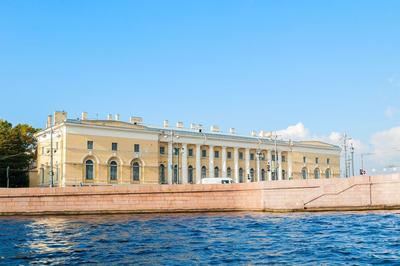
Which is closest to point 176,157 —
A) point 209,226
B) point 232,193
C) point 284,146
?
point 284,146

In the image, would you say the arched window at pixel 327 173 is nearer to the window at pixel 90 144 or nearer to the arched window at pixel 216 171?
the arched window at pixel 216 171

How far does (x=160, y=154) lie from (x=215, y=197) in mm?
28548

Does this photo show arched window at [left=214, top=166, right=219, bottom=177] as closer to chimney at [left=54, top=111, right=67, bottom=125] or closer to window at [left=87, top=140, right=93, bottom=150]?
window at [left=87, top=140, right=93, bottom=150]

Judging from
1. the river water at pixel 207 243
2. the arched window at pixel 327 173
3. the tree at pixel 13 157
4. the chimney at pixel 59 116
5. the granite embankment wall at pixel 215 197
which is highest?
the chimney at pixel 59 116

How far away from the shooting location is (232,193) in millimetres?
41125

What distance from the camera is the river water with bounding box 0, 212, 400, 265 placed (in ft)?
53.6

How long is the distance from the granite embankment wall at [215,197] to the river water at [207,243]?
828cm

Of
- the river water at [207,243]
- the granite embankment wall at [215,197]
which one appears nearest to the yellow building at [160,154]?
the granite embankment wall at [215,197]

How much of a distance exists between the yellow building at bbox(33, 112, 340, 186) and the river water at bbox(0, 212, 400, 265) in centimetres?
2914

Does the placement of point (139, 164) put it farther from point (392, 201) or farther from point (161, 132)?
point (392, 201)

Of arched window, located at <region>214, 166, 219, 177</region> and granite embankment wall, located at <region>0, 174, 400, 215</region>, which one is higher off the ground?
arched window, located at <region>214, 166, 219, 177</region>

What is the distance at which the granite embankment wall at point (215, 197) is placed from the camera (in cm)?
3725

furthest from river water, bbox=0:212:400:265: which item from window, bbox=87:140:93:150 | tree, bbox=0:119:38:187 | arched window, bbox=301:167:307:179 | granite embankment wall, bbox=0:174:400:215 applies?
arched window, bbox=301:167:307:179

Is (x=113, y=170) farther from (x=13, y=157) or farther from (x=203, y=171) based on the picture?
(x=203, y=171)
